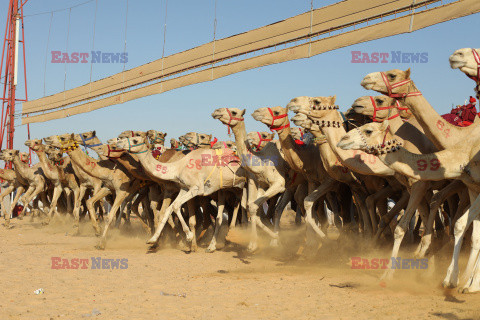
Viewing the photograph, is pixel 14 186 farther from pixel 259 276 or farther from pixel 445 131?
pixel 445 131

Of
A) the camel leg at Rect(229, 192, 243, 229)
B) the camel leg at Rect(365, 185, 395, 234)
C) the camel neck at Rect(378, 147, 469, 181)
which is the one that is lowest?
the camel leg at Rect(229, 192, 243, 229)

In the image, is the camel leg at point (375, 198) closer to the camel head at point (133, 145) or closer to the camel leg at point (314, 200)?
the camel leg at point (314, 200)

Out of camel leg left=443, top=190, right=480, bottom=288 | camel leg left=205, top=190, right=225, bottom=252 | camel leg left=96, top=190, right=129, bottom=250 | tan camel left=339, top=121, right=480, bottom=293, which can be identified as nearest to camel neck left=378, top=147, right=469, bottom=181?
tan camel left=339, top=121, right=480, bottom=293

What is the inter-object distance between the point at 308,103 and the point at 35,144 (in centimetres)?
1293

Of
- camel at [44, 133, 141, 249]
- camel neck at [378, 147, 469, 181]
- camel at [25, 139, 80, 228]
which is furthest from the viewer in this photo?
camel at [25, 139, 80, 228]

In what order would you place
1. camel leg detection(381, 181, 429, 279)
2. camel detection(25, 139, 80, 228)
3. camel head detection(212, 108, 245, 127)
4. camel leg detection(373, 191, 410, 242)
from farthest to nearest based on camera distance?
camel detection(25, 139, 80, 228), camel head detection(212, 108, 245, 127), camel leg detection(373, 191, 410, 242), camel leg detection(381, 181, 429, 279)

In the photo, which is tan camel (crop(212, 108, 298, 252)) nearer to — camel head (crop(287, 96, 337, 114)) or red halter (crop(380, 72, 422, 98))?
camel head (crop(287, 96, 337, 114))

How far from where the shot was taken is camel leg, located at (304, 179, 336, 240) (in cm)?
1104

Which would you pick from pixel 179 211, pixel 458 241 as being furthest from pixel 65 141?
pixel 458 241

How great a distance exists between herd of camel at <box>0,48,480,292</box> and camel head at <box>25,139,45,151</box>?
1.42 metres

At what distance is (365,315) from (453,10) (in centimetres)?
901

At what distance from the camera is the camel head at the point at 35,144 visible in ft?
64.2
